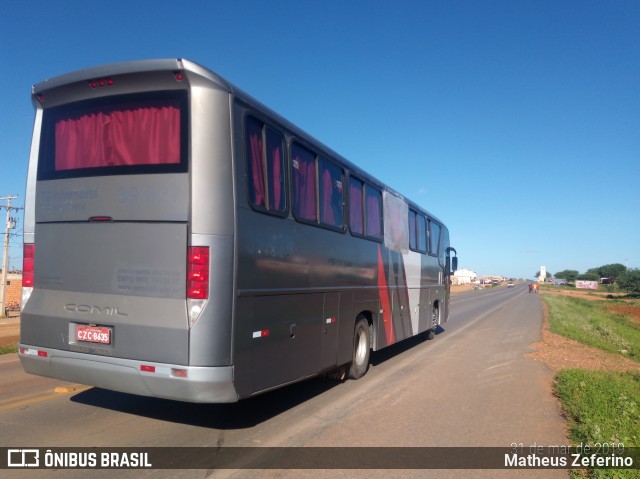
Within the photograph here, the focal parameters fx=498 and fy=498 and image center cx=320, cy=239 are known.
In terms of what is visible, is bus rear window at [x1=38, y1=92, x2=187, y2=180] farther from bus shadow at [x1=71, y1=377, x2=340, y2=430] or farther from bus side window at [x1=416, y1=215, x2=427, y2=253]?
bus side window at [x1=416, y1=215, x2=427, y2=253]

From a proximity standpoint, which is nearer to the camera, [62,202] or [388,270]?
[62,202]

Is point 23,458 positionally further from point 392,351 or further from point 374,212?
point 392,351

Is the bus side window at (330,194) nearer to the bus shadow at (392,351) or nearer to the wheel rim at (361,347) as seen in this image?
the wheel rim at (361,347)

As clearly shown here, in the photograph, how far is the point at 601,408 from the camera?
6.68m

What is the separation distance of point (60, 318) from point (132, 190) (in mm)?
1587

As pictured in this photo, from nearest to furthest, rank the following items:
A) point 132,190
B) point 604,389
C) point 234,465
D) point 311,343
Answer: point 234,465, point 132,190, point 311,343, point 604,389

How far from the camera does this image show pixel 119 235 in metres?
5.05

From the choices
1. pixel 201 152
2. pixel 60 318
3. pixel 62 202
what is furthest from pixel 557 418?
pixel 62 202

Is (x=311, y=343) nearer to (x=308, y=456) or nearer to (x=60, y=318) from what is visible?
(x=308, y=456)

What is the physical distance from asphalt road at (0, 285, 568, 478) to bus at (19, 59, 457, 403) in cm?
65

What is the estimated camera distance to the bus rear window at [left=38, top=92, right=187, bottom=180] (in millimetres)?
4965

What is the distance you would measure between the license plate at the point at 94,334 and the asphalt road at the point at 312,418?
1040 mm

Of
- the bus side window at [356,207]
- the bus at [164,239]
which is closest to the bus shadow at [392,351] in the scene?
the bus side window at [356,207]

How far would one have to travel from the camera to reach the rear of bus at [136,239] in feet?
15.4
